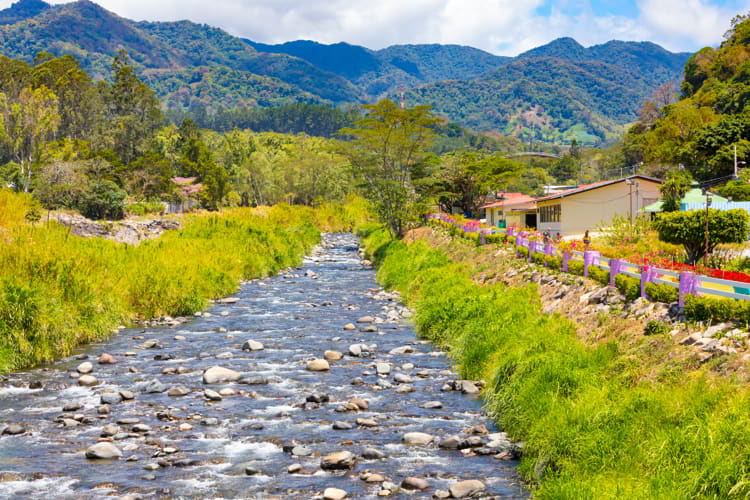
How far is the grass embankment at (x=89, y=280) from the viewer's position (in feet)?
66.1

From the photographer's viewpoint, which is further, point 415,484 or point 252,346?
point 252,346

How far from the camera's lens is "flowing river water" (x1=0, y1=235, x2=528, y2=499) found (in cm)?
1198

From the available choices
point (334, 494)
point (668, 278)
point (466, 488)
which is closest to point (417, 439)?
point (466, 488)

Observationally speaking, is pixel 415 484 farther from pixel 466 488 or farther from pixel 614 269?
pixel 614 269

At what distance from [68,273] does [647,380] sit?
1920cm

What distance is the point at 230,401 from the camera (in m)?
17.0

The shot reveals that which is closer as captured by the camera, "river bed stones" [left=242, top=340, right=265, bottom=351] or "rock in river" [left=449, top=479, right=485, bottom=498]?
"rock in river" [left=449, top=479, right=485, bottom=498]

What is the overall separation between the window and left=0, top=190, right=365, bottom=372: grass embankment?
96.0 feet

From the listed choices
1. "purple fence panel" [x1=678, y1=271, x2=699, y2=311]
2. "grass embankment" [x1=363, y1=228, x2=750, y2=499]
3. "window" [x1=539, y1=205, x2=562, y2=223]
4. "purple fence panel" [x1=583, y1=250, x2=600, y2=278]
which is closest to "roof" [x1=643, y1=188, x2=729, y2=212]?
"window" [x1=539, y1=205, x2=562, y2=223]

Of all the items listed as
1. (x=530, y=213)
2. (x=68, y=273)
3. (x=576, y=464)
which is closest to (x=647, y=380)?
(x=576, y=464)

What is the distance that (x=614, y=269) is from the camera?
20.1m

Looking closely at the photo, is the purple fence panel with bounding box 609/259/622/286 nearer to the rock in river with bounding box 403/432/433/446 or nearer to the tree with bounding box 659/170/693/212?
the rock in river with bounding box 403/432/433/446

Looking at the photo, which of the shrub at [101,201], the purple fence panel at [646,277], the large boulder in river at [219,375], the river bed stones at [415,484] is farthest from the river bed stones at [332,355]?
the shrub at [101,201]

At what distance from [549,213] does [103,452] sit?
195 feet
